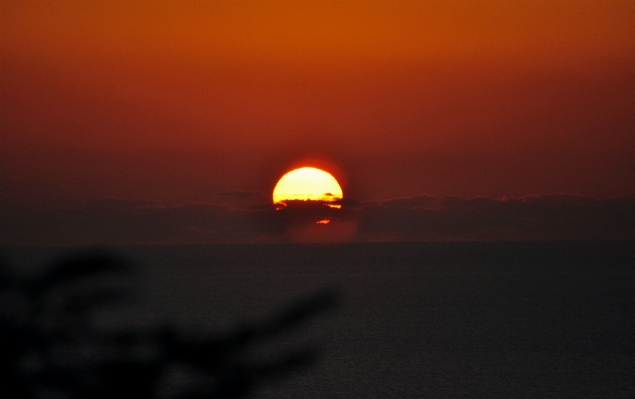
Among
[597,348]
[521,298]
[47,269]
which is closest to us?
[47,269]

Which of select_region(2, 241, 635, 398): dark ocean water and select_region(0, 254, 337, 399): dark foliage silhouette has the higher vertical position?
select_region(2, 241, 635, 398): dark ocean water

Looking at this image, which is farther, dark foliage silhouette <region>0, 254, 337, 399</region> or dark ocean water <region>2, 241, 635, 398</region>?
dark ocean water <region>2, 241, 635, 398</region>

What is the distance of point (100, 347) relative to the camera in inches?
89.2

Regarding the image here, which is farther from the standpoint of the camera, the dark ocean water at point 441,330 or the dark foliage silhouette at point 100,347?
the dark ocean water at point 441,330

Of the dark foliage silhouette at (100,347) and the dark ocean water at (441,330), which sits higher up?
the dark ocean water at (441,330)

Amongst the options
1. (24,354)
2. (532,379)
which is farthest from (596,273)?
(24,354)

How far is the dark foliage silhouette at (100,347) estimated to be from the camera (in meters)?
2.33

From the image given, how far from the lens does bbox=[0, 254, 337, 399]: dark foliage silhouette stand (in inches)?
91.9

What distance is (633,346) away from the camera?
82.8 meters

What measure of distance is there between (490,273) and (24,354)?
20038 centimetres

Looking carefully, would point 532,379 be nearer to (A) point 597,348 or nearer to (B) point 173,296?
(A) point 597,348

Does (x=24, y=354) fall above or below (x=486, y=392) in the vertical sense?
below

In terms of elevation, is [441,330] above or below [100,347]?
above

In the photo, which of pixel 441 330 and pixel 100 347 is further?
pixel 441 330
